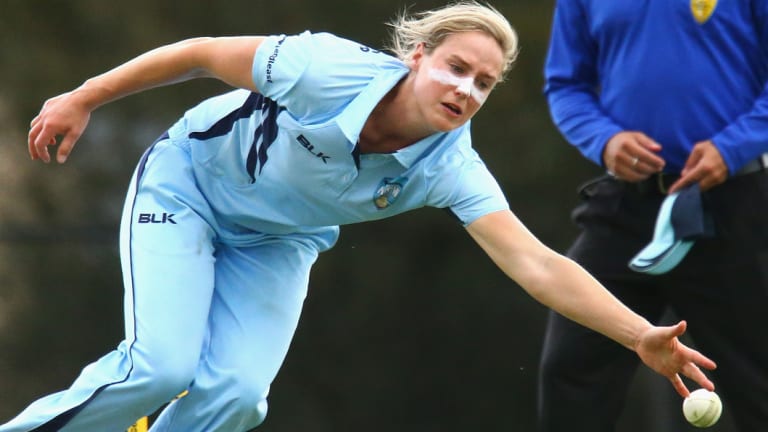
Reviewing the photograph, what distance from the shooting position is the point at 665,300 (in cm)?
425

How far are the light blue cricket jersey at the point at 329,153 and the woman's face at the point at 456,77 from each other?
0.07 meters

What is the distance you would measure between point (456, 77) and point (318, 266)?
258 centimetres

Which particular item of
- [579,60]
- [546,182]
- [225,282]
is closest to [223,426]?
[225,282]

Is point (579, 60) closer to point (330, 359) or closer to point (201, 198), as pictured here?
point (201, 198)

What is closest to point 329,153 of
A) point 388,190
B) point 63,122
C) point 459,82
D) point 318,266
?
point 388,190

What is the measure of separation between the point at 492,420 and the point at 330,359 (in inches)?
29.7

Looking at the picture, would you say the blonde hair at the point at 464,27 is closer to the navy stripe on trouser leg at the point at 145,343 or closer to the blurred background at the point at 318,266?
the navy stripe on trouser leg at the point at 145,343

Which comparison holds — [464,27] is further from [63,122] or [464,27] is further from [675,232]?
[63,122]

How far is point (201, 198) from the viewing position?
395 cm

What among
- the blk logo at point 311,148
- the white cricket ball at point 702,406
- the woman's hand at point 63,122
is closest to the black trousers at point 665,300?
the white cricket ball at point 702,406

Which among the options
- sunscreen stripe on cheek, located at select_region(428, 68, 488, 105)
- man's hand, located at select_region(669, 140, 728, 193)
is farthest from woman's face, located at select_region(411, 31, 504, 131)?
man's hand, located at select_region(669, 140, 728, 193)

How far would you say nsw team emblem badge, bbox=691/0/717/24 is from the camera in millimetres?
4094

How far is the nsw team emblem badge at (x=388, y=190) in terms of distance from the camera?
11.9ft

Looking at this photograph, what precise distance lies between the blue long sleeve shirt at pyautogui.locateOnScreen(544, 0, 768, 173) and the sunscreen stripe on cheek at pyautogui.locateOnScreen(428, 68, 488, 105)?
2.56ft
